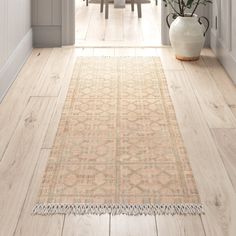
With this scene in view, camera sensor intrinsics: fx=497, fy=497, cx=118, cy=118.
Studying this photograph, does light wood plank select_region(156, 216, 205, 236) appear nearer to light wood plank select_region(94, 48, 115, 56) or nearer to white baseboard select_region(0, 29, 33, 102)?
white baseboard select_region(0, 29, 33, 102)

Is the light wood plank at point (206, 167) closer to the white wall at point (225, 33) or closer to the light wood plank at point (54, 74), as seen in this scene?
the white wall at point (225, 33)

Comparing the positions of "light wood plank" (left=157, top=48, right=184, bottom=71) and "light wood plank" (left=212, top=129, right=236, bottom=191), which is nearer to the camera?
"light wood plank" (left=212, top=129, right=236, bottom=191)

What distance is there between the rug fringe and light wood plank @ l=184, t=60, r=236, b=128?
0.89 m

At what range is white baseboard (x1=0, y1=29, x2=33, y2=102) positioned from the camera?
3138 millimetres

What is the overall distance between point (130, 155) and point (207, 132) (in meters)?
0.50

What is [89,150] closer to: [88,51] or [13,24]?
[13,24]

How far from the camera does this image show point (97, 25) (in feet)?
18.5

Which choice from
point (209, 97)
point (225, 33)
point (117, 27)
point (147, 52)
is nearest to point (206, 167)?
point (209, 97)

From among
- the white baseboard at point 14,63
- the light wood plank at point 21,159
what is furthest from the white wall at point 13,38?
the light wood plank at point 21,159

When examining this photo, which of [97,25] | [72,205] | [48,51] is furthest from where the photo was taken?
[97,25]

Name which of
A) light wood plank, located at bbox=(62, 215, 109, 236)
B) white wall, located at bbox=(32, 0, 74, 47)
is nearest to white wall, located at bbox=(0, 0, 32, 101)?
white wall, located at bbox=(32, 0, 74, 47)

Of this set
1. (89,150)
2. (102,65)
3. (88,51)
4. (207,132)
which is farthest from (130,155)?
(88,51)

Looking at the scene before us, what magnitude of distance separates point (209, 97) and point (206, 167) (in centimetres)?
102

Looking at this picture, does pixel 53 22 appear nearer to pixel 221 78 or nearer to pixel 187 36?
pixel 187 36
